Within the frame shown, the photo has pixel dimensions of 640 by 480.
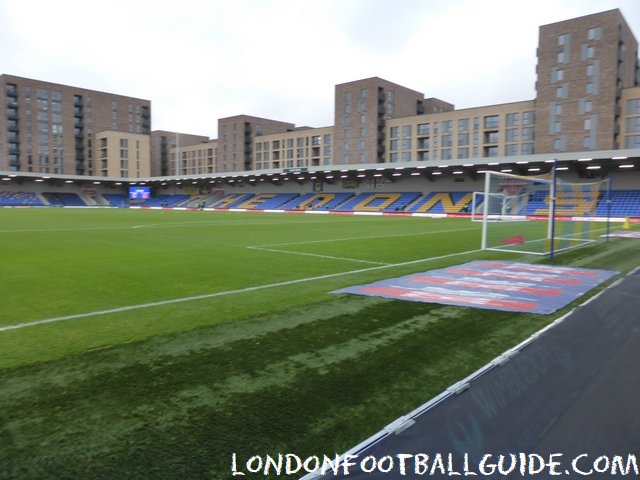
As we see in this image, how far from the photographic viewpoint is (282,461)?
2775 millimetres

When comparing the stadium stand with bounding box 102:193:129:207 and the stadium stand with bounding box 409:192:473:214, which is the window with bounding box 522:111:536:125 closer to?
the stadium stand with bounding box 409:192:473:214

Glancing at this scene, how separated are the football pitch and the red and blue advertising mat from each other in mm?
491

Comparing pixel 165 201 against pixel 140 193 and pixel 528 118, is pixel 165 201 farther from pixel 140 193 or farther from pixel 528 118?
pixel 528 118

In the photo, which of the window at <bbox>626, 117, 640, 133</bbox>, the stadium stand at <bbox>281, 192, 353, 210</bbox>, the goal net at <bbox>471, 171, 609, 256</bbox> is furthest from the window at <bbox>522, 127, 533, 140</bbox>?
the goal net at <bbox>471, 171, 609, 256</bbox>

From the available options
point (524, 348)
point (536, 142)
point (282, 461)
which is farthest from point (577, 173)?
point (282, 461)

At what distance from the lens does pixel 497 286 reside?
8555 mm

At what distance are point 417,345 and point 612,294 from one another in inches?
193

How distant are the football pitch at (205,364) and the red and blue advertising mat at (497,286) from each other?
491 mm

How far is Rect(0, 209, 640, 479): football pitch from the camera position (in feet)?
9.47

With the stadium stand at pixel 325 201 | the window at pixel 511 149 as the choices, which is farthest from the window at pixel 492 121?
the stadium stand at pixel 325 201

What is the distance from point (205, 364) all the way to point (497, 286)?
6.11 meters

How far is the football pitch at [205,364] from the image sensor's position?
9.47 feet

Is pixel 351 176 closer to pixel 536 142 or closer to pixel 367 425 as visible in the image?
pixel 536 142

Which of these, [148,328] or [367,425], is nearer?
[367,425]
